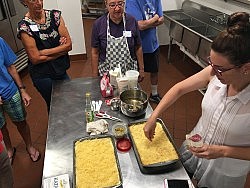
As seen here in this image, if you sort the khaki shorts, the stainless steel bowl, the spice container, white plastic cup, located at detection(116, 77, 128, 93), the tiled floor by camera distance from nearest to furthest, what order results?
the spice container, the stainless steel bowl, white plastic cup, located at detection(116, 77, 128, 93), the khaki shorts, the tiled floor

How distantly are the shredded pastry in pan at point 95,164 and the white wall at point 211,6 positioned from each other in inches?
106

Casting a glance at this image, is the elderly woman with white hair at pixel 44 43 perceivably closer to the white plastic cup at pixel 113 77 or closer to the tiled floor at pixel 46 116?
the white plastic cup at pixel 113 77

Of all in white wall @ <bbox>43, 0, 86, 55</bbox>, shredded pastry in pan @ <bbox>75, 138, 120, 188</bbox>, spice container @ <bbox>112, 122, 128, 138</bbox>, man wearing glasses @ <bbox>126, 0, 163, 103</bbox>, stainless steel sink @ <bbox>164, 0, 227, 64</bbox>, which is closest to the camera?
shredded pastry in pan @ <bbox>75, 138, 120, 188</bbox>

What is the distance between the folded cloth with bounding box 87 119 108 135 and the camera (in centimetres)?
154

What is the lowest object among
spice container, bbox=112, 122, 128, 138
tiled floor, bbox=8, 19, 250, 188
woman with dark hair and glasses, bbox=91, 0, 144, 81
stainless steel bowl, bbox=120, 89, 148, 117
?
tiled floor, bbox=8, 19, 250, 188

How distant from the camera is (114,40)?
83.3 inches

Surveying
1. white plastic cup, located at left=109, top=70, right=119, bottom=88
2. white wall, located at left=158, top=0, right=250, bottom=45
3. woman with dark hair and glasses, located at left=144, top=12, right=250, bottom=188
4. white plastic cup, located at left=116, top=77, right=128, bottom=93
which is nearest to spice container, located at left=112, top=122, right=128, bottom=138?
woman with dark hair and glasses, located at left=144, top=12, right=250, bottom=188

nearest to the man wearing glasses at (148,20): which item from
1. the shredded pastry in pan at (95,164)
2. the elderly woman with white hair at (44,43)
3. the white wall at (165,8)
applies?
the elderly woman with white hair at (44,43)

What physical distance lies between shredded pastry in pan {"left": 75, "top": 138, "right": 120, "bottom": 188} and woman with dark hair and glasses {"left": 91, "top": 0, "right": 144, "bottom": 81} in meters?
0.91

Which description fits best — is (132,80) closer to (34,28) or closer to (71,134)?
(71,134)

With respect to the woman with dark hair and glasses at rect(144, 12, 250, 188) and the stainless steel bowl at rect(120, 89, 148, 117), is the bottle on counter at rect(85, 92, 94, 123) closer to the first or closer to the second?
the stainless steel bowl at rect(120, 89, 148, 117)

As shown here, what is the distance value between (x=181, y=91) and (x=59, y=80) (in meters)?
1.22

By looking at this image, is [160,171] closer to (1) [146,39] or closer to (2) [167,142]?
(2) [167,142]

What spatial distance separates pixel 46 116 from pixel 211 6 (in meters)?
2.95
